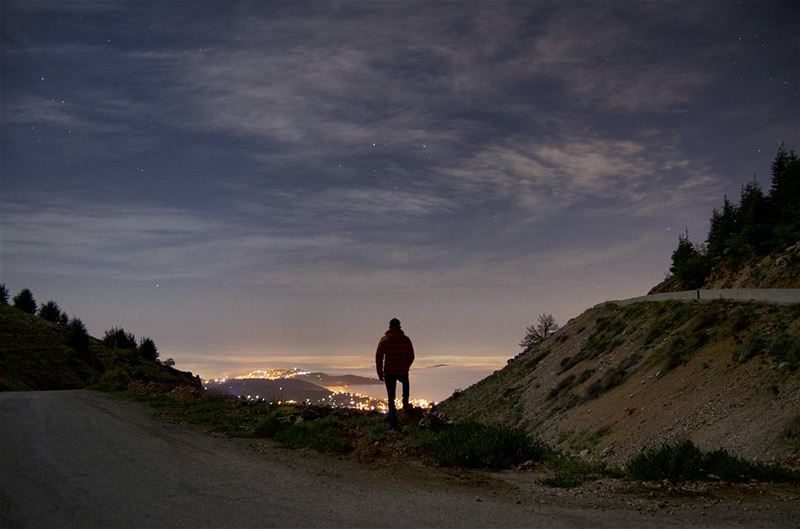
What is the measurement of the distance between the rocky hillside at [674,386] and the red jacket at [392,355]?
858cm

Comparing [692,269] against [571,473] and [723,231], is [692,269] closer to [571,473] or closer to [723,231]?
[723,231]

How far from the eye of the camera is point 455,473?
9930mm

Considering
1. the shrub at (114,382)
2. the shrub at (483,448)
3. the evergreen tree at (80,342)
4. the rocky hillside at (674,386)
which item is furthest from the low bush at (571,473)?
the evergreen tree at (80,342)

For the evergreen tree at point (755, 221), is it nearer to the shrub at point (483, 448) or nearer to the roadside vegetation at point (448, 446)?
the roadside vegetation at point (448, 446)

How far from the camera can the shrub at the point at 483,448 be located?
10602 millimetres

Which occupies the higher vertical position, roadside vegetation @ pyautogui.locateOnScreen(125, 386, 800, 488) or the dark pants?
the dark pants

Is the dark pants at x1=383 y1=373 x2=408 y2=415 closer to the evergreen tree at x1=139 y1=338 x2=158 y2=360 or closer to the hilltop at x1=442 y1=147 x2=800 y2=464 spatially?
the hilltop at x1=442 y1=147 x2=800 y2=464

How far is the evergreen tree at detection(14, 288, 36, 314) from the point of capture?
70812 mm

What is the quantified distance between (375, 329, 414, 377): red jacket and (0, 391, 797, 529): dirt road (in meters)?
3.14

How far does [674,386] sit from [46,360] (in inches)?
1992

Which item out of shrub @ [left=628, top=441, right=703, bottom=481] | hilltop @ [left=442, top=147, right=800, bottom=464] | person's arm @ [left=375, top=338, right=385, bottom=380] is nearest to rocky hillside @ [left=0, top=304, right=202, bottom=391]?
hilltop @ [left=442, top=147, right=800, bottom=464]

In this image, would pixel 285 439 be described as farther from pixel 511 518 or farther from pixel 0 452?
pixel 511 518

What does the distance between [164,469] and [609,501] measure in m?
7.39

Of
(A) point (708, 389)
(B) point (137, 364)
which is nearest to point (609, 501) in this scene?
(A) point (708, 389)
